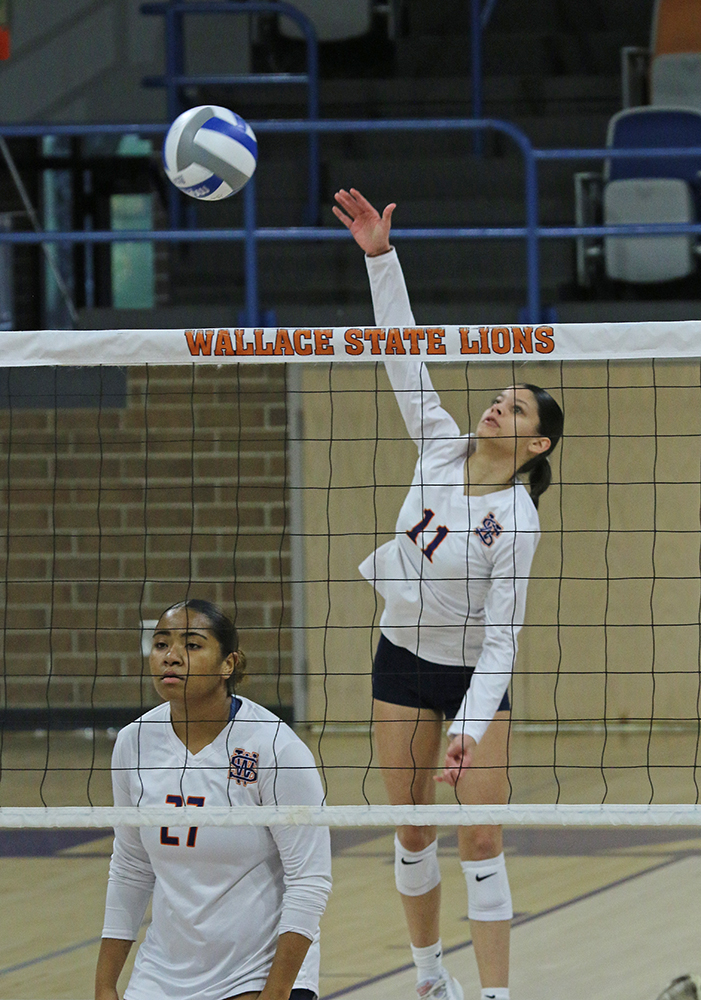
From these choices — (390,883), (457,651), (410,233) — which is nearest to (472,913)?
(457,651)

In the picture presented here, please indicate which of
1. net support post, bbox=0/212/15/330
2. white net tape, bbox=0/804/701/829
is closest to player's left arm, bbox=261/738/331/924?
white net tape, bbox=0/804/701/829

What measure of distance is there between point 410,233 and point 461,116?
3.20 meters

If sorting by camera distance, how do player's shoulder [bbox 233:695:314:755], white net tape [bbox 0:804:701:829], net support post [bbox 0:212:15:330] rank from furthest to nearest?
net support post [bbox 0:212:15:330]
white net tape [bbox 0:804:701:829]
player's shoulder [bbox 233:695:314:755]

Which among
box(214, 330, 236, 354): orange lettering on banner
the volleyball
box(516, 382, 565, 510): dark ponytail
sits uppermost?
the volleyball

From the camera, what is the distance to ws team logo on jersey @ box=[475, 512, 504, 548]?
12.4ft

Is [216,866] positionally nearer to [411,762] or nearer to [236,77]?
[411,762]

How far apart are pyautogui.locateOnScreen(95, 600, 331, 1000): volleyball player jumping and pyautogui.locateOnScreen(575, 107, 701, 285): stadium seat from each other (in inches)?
219

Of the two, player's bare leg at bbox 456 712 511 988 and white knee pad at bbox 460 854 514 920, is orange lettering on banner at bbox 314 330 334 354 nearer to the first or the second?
player's bare leg at bbox 456 712 511 988

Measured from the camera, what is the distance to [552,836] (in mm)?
5770

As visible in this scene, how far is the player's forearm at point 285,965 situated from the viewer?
2.86 meters

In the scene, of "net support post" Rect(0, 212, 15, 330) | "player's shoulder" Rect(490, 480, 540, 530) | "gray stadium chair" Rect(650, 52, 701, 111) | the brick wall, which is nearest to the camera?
"player's shoulder" Rect(490, 480, 540, 530)

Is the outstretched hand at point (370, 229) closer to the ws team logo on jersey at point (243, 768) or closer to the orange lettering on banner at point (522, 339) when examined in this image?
the orange lettering on banner at point (522, 339)

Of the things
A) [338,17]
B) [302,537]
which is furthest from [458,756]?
[338,17]

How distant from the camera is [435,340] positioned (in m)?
3.57
